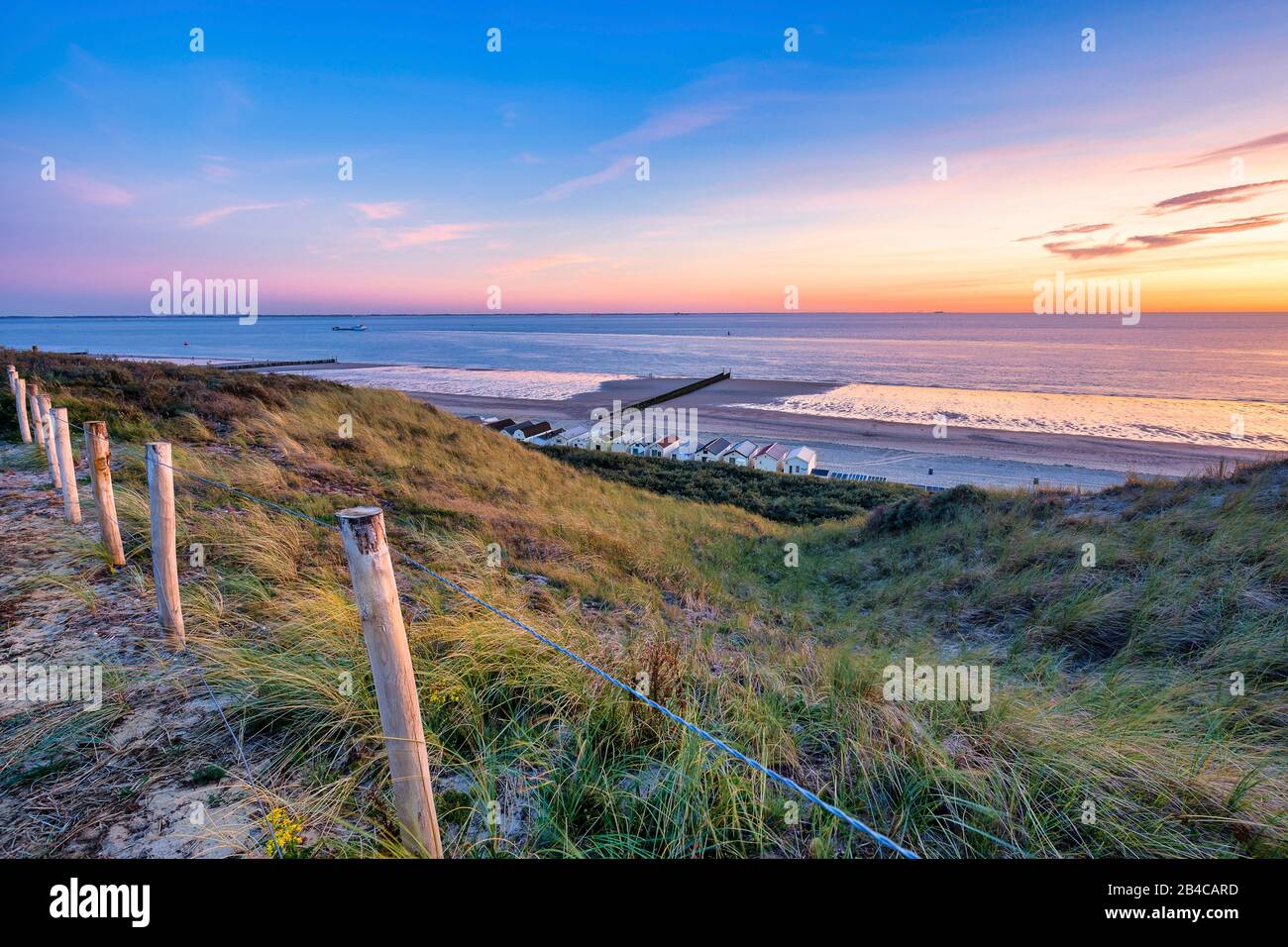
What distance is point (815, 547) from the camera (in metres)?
14.1

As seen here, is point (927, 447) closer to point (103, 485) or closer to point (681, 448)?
point (681, 448)

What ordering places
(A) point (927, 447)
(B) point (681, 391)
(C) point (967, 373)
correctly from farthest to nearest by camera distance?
(C) point (967, 373), (B) point (681, 391), (A) point (927, 447)

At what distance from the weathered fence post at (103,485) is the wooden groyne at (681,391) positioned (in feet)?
148

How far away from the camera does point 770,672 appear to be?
4.64m

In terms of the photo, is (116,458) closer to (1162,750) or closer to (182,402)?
(182,402)

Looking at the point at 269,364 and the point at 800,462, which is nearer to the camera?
the point at 800,462

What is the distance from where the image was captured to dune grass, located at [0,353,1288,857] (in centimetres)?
279

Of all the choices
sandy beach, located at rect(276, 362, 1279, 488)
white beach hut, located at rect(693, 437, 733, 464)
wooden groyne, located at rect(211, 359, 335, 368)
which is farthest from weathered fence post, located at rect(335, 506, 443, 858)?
wooden groyne, located at rect(211, 359, 335, 368)

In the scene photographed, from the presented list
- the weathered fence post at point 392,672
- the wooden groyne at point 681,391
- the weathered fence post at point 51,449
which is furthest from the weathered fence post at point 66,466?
the wooden groyne at point 681,391

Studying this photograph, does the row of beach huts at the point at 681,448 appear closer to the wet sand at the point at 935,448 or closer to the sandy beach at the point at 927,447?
the wet sand at the point at 935,448

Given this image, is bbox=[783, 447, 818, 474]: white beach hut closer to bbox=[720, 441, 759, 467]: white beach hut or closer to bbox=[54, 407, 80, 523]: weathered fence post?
bbox=[720, 441, 759, 467]: white beach hut

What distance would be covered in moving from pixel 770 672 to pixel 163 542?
498cm

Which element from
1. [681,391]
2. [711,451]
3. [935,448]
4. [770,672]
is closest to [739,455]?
[711,451]
